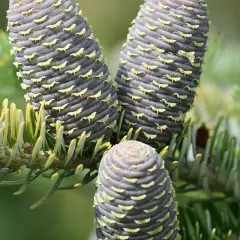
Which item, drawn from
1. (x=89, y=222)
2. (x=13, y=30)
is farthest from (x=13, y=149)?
(x=89, y=222)

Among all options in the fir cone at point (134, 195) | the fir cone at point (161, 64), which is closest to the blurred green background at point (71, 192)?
the fir cone at point (161, 64)

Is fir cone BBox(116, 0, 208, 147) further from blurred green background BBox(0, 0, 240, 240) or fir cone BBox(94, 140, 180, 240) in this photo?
blurred green background BBox(0, 0, 240, 240)

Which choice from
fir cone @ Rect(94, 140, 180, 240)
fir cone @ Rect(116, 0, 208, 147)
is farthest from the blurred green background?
fir cone @ Rect(94, 140, 180, 240)

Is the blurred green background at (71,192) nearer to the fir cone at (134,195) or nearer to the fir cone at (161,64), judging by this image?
the fir cone at (161,64)

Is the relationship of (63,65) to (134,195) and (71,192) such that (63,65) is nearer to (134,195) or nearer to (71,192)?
(134,195)

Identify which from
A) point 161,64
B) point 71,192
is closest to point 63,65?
point 161,64
